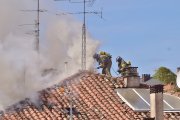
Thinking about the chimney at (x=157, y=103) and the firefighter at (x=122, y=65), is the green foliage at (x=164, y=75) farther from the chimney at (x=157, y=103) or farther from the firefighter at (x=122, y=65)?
the chimney at (x=157, y=103)

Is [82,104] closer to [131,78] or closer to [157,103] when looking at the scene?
[157,103]

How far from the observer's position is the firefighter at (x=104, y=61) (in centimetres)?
3328

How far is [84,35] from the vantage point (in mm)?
33125

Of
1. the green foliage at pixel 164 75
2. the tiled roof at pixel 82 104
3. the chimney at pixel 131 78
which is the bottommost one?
the green foliage at pixel 164 75

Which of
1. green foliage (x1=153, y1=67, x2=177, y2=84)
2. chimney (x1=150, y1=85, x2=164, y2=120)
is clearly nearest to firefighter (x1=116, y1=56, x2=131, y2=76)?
chimney (x1=150, y1=85, x2=164, y2=120)

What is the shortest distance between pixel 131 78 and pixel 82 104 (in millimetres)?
Result: 3863

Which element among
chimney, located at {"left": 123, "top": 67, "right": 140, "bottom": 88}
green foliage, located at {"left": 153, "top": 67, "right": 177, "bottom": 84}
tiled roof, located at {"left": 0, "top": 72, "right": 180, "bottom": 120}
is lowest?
green foliage, located at {"left": 153, "top": 67, "right": 177, "bottom": 84}

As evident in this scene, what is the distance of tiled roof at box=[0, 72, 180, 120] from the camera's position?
86.4ft

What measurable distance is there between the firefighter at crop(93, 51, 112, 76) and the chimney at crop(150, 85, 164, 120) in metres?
6.97

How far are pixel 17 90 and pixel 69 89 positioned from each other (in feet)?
7.86

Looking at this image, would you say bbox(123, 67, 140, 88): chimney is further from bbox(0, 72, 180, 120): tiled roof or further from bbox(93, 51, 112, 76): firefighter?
bbox(93, 51, 112, 76): firefighter

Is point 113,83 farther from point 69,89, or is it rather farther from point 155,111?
point 155,111

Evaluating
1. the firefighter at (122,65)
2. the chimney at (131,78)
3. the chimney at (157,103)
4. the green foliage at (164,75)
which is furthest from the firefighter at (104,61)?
the green foliage at (164,75)

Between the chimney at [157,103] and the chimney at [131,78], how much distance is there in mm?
4066
